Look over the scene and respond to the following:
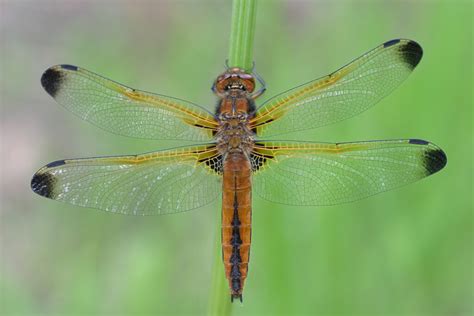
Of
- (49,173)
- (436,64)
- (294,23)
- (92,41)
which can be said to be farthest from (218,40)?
(49,173)

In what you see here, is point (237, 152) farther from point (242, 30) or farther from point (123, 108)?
point (242, 30)

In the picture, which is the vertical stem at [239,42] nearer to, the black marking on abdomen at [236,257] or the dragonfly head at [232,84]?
the black marking on abdomen at [236,257]

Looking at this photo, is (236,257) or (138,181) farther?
(138,181)

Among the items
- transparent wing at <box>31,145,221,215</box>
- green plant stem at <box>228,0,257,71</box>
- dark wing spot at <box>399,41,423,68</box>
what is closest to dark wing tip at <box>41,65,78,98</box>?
transparent wing at <box>31,145,221,215</box>

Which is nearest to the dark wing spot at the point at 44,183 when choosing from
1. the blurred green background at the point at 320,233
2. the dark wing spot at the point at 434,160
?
the blurred green background at the point at 320,233

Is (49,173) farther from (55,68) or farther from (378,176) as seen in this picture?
(378,176)

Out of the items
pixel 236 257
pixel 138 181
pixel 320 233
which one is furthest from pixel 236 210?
pixel 320 233
